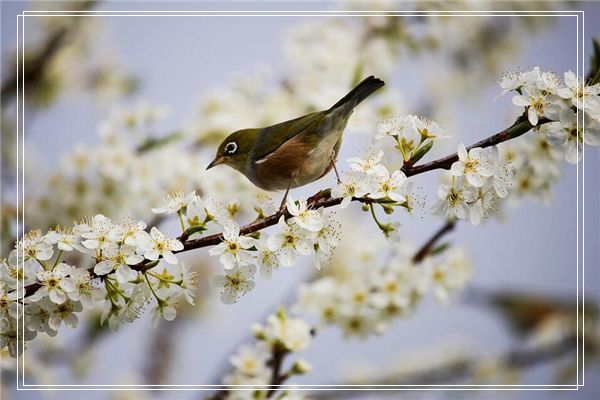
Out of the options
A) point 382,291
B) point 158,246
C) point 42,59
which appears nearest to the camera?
point 158,246

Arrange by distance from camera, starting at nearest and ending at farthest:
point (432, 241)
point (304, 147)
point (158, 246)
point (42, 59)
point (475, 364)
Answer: point (158, 246)
point (304, 147)
point (432, 241)
point (42, 59)
point (475, 364)

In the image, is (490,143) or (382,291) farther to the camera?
(382,291)

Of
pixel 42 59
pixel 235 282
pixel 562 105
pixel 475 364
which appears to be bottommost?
pixel 475 364

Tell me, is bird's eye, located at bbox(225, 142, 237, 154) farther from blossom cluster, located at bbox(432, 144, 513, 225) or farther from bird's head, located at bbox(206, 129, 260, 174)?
blossom cluster, located at bbox(432, 144, 513, 225)

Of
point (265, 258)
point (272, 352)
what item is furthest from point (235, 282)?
point (272, 352)

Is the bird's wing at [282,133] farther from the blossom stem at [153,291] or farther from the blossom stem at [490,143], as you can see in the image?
the blossom stem at [153,291]

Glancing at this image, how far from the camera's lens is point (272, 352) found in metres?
1.56

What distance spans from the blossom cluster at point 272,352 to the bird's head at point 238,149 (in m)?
0.36

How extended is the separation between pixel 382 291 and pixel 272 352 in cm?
45

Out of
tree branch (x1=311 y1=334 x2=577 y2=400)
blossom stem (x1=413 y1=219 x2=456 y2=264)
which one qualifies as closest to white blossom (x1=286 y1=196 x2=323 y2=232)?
blossom stem (x1=413 y1=219 x2=456 y2=264)

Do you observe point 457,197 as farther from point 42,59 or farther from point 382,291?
point 42,59

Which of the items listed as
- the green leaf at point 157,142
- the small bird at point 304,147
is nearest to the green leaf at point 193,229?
the small bird at point 304,147

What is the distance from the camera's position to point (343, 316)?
1.90 m

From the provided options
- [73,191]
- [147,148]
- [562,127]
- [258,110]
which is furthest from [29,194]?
[562,127]
